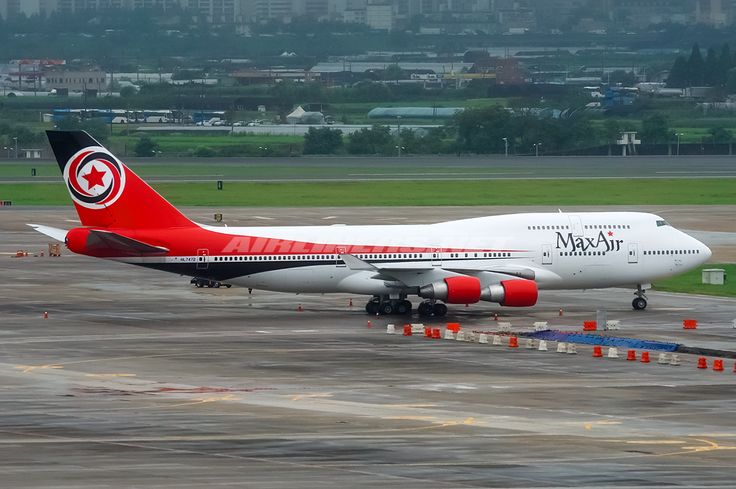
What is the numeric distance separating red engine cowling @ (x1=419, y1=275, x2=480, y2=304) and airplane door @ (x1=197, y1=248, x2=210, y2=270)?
8.79m

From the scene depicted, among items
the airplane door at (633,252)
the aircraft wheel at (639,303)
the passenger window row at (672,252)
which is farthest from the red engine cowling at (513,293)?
the passenger window row at (672,252)

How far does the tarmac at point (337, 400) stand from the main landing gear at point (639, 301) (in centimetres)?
88

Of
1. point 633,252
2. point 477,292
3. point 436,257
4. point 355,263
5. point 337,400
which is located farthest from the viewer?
point 633,252

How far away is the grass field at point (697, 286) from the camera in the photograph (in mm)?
70619

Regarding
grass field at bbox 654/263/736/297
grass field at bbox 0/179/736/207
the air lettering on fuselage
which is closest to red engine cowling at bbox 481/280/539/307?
the air lettering on fuselage

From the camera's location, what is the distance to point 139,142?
19812 cm

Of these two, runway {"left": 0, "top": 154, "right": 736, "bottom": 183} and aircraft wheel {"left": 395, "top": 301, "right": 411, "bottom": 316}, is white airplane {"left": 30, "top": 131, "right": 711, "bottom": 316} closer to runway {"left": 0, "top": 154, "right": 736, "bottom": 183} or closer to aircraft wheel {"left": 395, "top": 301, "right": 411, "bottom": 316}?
aircraft wheel {"left": 395, "top": 301, "right": 411, "bottom": 316}

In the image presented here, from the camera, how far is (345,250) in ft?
204

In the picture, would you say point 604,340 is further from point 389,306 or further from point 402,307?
point 389,306

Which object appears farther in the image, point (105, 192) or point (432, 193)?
point (432, 193)

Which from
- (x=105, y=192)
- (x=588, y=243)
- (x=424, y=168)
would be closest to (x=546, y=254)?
(x=588, y=243)

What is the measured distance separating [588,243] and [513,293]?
5103mm

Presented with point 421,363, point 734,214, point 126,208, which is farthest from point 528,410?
point 734,214

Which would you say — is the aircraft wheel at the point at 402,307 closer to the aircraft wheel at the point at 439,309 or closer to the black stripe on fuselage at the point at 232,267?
the aircraft wheel at the point at 439,309
